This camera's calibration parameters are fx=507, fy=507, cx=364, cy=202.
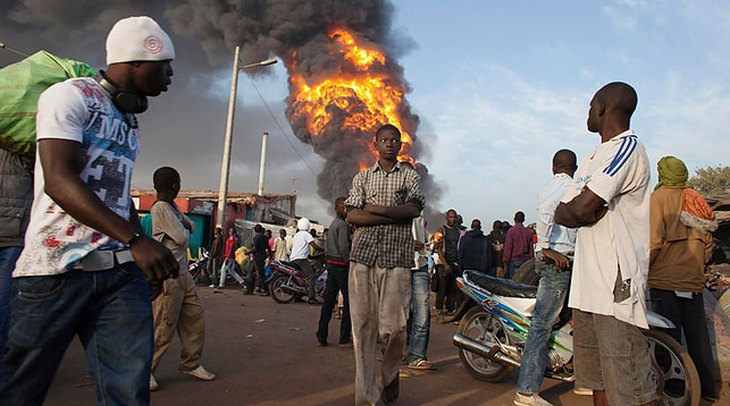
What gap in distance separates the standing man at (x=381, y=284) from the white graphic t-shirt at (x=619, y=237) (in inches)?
52.3

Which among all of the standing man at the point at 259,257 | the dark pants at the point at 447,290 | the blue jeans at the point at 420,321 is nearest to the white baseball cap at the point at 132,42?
the blue jeans at the point at 420,321

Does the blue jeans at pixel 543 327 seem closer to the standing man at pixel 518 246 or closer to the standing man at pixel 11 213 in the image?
the standing man at pixel 11 213

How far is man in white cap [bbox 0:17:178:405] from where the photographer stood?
69.4 inches

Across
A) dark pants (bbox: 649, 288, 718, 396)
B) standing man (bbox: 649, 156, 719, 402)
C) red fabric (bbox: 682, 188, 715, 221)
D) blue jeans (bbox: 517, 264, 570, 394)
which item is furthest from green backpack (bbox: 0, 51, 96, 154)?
red fabric (bbox: 682, 188, 715, 221)

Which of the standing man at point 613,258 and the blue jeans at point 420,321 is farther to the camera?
the blue jeans at point 420,321

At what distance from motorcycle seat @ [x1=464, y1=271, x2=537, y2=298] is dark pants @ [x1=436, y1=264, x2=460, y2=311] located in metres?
4.63

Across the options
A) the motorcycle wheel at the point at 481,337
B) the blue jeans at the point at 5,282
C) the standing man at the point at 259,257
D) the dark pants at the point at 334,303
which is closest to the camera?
the blue jeans at the point at 5,282

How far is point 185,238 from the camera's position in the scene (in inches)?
175

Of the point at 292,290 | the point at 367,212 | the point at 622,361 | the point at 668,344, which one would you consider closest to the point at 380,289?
the point at 367,212

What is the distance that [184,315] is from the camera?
15.1 feet

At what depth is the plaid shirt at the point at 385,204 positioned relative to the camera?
12.3 ft

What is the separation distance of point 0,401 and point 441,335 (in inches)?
262

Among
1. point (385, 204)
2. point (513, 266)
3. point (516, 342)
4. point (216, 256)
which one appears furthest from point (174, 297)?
point (216, 256)

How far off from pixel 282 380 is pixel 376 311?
1.57m
